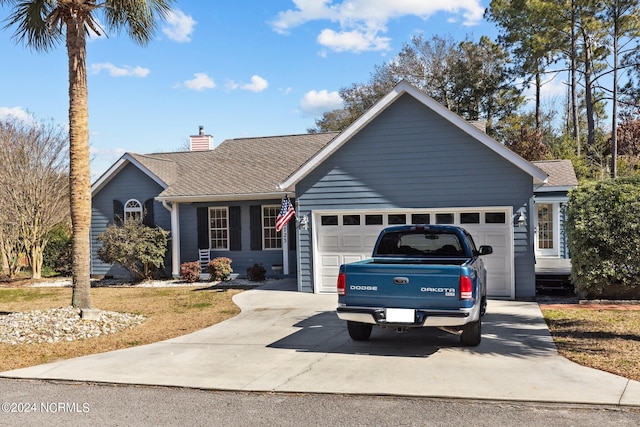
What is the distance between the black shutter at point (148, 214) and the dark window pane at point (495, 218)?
40.2 ft

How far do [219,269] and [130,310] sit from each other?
17.9ft

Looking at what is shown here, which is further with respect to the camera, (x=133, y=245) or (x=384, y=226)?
(x=133, y=245)

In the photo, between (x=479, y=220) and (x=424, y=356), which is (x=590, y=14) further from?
(x=424, y=356)

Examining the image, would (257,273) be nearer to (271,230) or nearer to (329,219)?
(271,230)

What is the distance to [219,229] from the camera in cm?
2011

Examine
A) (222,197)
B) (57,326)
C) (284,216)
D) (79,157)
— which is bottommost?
(57,326)

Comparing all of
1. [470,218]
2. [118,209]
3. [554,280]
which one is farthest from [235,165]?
[554,280]

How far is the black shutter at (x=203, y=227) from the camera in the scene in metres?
20.0

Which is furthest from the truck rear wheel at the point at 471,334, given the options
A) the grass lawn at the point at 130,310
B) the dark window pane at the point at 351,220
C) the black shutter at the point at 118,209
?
the black shutter at the point at 118,209

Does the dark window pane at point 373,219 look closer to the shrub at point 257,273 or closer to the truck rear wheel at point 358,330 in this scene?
the shrub at point 257,273

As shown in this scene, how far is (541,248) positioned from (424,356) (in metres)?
14.2

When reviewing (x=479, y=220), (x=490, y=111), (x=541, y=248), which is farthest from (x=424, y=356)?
(x=490, y=111)

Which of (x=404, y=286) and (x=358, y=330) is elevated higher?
(x=404, y=286)

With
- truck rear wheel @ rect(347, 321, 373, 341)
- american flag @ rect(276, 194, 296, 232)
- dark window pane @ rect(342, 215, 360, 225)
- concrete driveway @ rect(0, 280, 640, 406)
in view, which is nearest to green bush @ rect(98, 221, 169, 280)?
american flag @ rect(276, 194, 296, 232)
